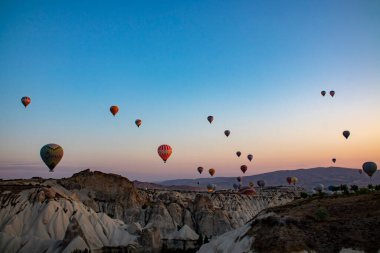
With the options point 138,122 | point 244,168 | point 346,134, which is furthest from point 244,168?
point 138,122

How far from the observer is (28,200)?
79.3m

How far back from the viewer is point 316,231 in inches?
1362

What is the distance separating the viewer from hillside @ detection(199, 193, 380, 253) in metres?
32.0

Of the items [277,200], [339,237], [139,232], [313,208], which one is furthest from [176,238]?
[277,200]

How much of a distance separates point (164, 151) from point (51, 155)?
26.5m

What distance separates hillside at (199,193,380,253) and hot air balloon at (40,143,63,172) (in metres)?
52.8

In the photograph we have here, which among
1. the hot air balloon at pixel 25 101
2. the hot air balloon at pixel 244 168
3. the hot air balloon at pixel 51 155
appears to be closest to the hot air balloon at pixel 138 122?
the hot air balloon at pixel 51 155

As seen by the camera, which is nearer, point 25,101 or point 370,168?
point 25,101

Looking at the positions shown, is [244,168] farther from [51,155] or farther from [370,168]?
[51,155]

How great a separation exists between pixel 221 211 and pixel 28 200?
47172mm

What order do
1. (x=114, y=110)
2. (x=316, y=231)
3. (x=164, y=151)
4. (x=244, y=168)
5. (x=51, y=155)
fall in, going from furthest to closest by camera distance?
(x=244, y=168), (x=164, y=151), (x=114, y=110), (x=51, y=155), (x=316, y=231)

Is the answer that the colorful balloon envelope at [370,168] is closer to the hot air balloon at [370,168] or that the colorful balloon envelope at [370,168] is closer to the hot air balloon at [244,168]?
the hot air balloon at [370,168]

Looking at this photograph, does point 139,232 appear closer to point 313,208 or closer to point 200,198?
point 200,198

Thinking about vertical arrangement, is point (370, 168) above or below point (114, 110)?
below
